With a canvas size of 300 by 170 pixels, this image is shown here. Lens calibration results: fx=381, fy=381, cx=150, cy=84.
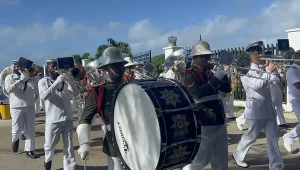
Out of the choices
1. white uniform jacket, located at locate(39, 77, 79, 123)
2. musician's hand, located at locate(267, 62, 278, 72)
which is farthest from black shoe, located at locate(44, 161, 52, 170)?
musician's hand, located at locate(267, 62, 278, 72)

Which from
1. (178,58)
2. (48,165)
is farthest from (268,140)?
(48,165)

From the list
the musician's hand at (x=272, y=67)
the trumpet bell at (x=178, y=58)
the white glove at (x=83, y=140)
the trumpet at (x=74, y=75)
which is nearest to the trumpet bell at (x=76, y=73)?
the trumpet at (x=74, y=75)

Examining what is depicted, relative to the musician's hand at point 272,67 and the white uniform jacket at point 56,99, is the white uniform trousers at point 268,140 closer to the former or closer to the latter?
the musician's hand at point 272,67

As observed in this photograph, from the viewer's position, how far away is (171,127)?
334cm

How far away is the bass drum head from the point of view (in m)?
3.39

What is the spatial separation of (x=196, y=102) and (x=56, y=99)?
8.51 ft

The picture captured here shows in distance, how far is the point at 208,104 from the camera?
459cm

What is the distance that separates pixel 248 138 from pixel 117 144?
2.89 metres

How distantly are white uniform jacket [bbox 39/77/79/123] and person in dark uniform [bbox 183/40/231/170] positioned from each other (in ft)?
7.77

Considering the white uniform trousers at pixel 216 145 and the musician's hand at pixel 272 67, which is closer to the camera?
the white uniform trousers at pixel 216 145

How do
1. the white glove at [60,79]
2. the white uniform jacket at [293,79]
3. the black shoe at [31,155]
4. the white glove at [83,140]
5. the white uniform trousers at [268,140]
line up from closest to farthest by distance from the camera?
the white glove at [83,140]
the white uniform trousers at [268,140]
the white glove at [60,79]
the white uniform jacket at [293,79]
the black shoe at [31,155]

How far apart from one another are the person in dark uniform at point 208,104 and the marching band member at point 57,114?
7.49 ft

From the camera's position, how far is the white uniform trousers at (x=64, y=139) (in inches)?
235

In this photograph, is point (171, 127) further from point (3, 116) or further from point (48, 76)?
point (3, 116)
